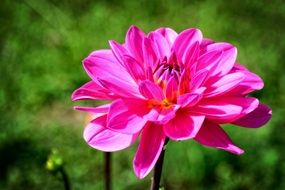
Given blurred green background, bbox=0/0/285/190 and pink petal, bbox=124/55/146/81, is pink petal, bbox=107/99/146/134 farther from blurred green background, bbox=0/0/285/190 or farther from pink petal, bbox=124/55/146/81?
blurred green background, bbox=0/0/285/190

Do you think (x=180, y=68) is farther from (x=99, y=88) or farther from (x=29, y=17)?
(x=29, y=17)

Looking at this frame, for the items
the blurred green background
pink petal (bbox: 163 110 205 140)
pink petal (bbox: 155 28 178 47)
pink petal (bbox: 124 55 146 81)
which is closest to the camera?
pink petal (bbox: 163 110 205 140)

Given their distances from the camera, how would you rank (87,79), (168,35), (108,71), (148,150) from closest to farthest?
(148,150)
(108,71)
(168,35)
(87,79)

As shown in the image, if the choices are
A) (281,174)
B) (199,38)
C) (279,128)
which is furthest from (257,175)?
(199,38)

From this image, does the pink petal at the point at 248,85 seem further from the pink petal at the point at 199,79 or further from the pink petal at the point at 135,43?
the pink petal at the point at 135,43

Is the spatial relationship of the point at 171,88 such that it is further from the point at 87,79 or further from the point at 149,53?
the point at 87,79

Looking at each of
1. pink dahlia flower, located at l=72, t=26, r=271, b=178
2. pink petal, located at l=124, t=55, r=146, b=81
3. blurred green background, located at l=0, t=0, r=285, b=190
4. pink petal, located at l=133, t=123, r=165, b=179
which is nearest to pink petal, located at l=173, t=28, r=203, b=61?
pink dahlia flower, located at l=72, t=26, r=271, b=178

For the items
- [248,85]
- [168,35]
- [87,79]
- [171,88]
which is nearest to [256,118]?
[248,85]
